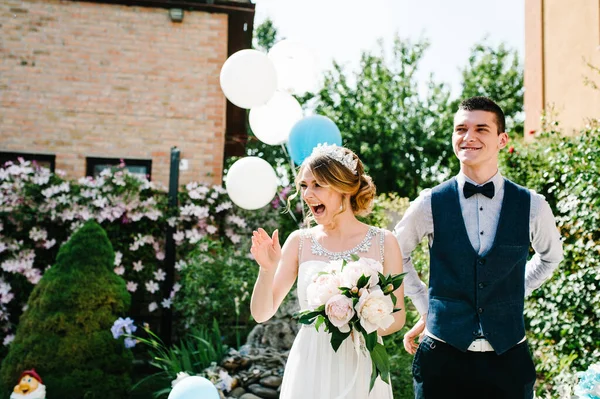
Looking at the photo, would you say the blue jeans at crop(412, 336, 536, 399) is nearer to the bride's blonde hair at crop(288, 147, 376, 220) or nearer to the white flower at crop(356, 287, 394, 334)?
the white flower at crop(356, 287, 394, 334)

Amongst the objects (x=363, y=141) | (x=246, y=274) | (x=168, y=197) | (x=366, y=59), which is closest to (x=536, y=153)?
(x=246, y=274)

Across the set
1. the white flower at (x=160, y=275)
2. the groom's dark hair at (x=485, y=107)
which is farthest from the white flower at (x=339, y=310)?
the white flower at (x=160, y=275)

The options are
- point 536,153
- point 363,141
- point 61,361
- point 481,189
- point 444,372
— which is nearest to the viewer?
point 444,372

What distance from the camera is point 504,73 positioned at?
73.5 feet

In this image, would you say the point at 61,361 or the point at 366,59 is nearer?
the point at 61,361

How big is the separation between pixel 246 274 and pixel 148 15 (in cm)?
487

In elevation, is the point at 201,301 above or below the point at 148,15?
below

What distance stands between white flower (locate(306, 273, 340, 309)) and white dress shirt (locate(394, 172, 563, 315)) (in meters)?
0.55

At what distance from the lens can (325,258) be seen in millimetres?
2764

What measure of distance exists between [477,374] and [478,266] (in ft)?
1.48

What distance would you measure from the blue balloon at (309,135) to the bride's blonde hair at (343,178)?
283cm

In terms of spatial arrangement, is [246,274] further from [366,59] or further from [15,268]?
[366,59]

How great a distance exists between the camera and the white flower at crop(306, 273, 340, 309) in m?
2.33

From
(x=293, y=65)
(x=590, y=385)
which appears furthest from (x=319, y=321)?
(x=293, y=65)
